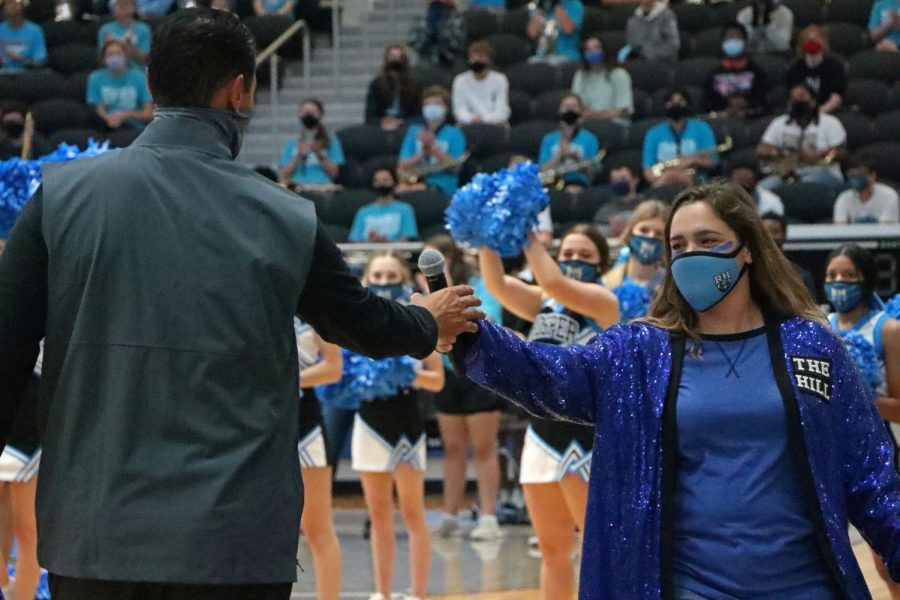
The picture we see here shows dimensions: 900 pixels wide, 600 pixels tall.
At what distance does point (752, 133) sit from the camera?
10555mm

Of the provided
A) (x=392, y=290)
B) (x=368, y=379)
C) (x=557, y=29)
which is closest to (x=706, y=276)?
(x=368, y=379)

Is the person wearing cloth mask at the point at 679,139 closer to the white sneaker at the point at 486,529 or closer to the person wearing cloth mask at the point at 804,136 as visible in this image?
the person wearing cloth mask at the point at 804,136

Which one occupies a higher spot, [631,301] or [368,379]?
[631,301]

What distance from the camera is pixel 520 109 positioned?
11.3 meters

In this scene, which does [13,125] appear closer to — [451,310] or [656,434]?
[451,310]

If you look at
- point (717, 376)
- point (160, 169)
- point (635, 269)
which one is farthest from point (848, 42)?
point (160, 169)

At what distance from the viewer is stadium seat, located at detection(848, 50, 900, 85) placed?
11117mm

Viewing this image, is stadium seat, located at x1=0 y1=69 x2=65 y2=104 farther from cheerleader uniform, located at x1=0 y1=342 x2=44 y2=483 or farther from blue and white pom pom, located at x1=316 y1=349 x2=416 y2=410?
cheerleader uniform, located at x1=0 y1=342 x2=44 y2=483

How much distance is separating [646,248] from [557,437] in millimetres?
856

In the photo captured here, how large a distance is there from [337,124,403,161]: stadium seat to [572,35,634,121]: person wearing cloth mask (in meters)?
1.46

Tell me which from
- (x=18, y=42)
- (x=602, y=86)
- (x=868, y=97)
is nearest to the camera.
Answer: (x=868, y=97)

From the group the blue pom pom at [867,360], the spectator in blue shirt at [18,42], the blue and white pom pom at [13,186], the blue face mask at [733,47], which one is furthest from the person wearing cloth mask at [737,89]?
the blue and white pom pom at [13,186]

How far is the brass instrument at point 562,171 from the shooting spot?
10148mm

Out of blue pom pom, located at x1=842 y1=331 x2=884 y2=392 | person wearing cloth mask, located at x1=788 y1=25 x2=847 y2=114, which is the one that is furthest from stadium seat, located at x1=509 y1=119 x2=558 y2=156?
blue pom pom, located at x1=842 y1=331 x2=884 y2=392
